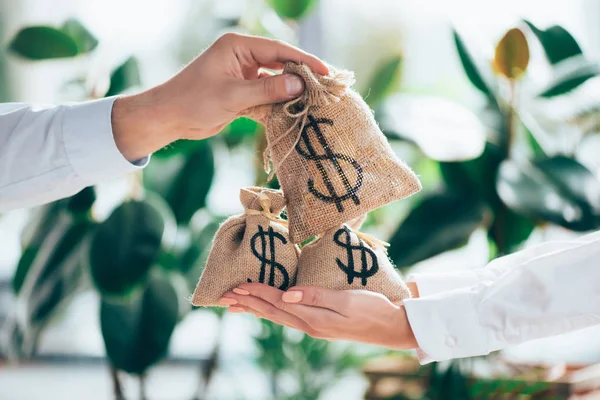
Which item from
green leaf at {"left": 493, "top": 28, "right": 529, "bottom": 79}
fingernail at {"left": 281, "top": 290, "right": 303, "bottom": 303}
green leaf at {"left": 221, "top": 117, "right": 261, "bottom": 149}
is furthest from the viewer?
green leaf at {"left": 221, "top": 117, "right": 261, "bottom": 149}

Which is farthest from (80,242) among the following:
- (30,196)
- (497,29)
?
(497,29)

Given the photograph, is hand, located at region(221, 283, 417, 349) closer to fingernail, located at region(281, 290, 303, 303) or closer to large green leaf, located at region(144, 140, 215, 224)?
fingernail, located at region(281, 290, 303, 303)

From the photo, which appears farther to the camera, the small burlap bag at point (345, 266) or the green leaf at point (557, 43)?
the green leaf at point (557, 43)

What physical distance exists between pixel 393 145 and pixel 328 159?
36.5 inches

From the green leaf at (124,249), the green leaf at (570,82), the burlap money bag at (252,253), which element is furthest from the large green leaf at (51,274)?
the green leaf at (570,82)

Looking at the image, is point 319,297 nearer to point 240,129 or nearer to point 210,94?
point 210,94

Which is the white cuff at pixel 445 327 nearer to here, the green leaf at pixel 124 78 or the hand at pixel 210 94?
the hand at pixel 210 94

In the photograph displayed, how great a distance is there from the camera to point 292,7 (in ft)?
5.31

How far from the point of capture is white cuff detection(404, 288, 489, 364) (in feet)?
2.78

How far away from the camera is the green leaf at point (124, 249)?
1463 mm

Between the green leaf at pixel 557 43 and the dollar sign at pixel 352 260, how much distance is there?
0.94 m

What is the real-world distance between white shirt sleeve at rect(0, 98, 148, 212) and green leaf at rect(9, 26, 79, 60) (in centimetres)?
72

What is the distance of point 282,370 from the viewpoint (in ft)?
5.50

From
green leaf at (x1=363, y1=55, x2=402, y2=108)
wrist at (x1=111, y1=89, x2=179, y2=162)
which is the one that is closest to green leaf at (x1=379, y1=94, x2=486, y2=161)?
green leaf at (x1=363, y1=55, x2=402, y2=108)
